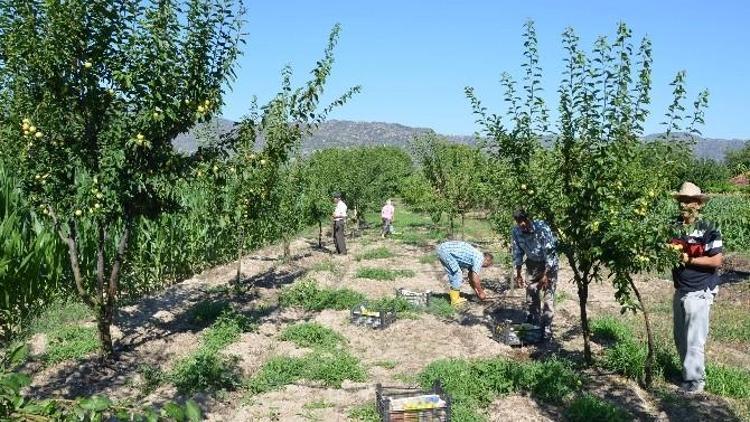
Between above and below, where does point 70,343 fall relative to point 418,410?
above

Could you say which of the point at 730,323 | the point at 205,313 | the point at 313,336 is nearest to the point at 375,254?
the point at 205,313

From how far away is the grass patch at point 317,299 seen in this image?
10.7 meters

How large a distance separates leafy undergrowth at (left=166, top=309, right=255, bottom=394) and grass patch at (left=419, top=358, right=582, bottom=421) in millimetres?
2264

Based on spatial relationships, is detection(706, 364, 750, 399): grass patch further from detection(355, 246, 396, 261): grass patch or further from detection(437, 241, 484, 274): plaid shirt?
detection(355, 246, 396, 261): grass patch

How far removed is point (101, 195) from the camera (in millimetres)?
6363

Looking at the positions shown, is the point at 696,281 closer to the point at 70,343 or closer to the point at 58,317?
the point at 70,343

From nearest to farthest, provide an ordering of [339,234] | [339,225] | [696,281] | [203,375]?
[696,281] < [203,375] < [339,225] < [339,234]

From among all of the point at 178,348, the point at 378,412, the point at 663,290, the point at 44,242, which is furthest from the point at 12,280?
the point at 663,290

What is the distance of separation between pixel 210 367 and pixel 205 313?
3.04m

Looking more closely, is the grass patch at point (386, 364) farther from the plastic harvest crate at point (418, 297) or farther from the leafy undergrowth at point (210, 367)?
the plastic harvest crate at point (418, 297)

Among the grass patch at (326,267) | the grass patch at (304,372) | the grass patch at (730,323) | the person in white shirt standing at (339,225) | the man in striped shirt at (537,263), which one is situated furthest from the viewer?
the person in white shirt standing at (339,225)

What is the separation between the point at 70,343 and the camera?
26.7ft

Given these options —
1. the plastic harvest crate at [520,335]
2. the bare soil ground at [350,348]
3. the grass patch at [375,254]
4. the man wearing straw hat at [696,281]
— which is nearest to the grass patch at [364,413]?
the bare soil ground at [350,348]

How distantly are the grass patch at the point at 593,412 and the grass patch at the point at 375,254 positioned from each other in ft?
35.1
